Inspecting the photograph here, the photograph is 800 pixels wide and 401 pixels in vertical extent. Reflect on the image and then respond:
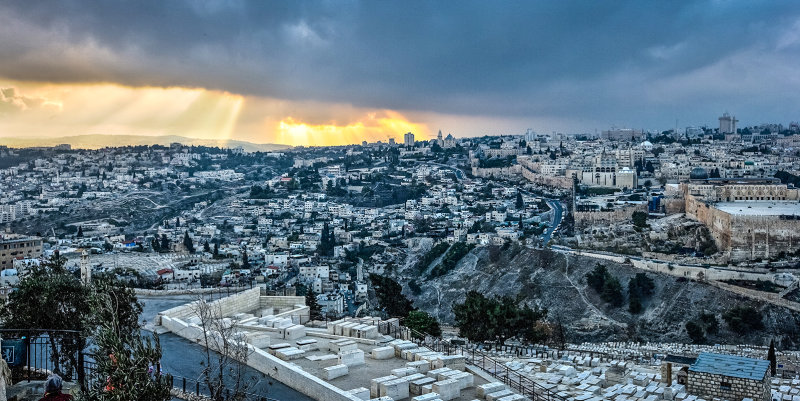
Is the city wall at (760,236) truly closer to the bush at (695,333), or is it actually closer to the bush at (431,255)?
the bush at (695,333)

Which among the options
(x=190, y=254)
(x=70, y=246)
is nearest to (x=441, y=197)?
(x=190, y=254)

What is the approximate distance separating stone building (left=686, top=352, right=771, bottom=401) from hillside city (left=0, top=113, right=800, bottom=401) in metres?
0.03

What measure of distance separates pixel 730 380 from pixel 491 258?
23559 mm

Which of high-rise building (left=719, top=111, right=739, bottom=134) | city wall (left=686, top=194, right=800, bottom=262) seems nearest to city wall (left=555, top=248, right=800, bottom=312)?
city wall (left=686, top=194, right=800, bottom=262)

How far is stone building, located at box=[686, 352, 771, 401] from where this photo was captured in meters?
8.45

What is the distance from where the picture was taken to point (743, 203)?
31938 millimetres

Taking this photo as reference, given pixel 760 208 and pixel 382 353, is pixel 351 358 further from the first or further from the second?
pixel 760 208

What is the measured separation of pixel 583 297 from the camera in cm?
2541

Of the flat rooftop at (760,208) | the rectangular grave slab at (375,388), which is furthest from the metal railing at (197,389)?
the flat rooftop at (760,208)

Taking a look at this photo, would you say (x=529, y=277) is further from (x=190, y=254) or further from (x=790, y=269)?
(x=190, y=254)

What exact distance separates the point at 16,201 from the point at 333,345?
54310 mm

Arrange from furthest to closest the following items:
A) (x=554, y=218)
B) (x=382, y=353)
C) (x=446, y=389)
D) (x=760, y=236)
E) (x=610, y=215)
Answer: (x=554, y=218) < (x=610, y=215) < (x=760, y=236) < (x=382, y=353) < (x=446, y=389)

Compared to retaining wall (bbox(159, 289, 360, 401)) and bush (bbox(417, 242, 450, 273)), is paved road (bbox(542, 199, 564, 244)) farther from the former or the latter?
retaining wall (bbox(159, 289, 360, 401))

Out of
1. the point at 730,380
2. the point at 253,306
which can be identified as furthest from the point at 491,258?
the point at 730,380
